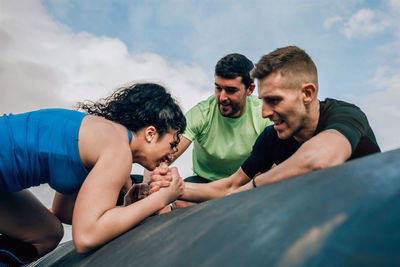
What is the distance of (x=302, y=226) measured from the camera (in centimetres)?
63

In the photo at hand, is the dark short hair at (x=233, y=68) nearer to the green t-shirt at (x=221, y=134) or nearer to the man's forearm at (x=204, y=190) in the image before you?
the green t-shirt at (x=221, y=134)

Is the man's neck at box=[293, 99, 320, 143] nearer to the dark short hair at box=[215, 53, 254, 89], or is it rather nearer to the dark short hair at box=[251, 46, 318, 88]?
the dark short hair at box=[251, 46, 318, 88]

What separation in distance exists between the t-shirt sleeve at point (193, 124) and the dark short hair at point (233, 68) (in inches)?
19.2

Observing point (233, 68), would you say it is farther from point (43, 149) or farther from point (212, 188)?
point (43, 149)

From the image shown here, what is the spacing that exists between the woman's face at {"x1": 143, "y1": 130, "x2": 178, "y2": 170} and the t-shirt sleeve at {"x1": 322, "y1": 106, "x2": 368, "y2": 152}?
85 cm

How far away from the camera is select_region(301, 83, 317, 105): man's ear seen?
208 centimetres

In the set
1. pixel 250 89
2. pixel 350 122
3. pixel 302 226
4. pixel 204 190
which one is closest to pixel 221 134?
pixel 250 89

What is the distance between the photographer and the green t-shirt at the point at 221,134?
3740 mm

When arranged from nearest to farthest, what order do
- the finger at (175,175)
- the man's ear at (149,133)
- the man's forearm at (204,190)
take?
1. the finger at (175,175)
2. the man's ear at (149,133)
3. the man's forearm at (204,190)

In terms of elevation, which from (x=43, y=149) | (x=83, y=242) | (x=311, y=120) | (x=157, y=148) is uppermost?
(x=43, y=149)

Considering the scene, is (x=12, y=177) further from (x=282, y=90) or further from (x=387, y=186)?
(x=387, y=186)

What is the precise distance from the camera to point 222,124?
3.85 meters

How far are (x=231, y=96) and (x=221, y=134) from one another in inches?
16.5

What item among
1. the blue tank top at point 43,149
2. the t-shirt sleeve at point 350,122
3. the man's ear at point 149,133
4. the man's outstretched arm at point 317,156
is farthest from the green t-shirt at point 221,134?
the man's outstretched arm at point 317,156
